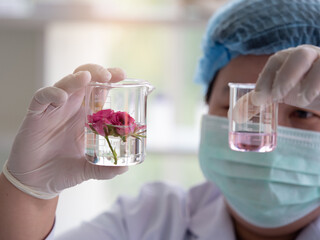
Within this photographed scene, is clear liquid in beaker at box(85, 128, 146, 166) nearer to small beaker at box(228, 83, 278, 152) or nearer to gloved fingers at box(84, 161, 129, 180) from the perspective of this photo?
gloved fingers at box(84, 161, 129, 180)

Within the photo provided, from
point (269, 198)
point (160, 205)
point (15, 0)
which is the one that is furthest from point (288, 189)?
point (15, 0)

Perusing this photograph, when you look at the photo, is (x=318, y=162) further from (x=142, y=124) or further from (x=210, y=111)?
(x=142, y=124)

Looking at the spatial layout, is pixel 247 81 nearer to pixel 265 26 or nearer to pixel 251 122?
pixel 265 26

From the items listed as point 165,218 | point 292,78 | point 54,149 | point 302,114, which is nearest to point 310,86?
point 292,78

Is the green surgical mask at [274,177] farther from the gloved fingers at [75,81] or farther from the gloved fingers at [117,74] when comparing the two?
the gloved fingers at [75,81]

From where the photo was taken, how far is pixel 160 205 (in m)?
1.65

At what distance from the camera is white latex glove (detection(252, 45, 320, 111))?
889mm

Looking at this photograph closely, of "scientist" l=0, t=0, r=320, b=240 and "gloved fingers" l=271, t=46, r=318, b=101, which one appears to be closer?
"gloved fingers" l=271, t=46, r=318, b=101

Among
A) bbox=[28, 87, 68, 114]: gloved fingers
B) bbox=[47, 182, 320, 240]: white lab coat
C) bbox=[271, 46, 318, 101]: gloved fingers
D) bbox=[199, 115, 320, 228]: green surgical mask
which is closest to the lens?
bbox=[271, 46, 318, 101]: gloved fingers

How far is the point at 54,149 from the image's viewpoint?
1.14 meters

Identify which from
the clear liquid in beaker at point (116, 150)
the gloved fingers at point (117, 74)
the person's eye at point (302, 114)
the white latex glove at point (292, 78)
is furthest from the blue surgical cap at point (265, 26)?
the clear liquid in beaker at point (116, 150)

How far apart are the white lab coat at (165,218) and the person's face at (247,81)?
38cm

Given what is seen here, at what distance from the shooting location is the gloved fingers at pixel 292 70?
89 centimetres

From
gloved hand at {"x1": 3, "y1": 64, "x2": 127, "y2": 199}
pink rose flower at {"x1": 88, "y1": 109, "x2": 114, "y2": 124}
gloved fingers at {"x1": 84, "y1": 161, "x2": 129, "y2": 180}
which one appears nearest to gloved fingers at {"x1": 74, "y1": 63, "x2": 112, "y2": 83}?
gloved hand at {"x1": 3, "y1": 64, "x2": 127, "y2": 199}
